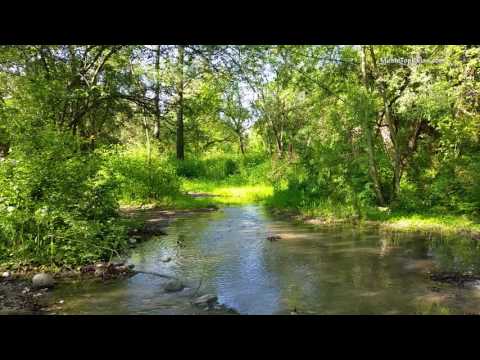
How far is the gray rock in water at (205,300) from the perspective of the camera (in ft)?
16.7

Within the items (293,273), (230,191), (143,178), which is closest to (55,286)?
(293,273)

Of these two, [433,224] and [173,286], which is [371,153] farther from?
[173,286]

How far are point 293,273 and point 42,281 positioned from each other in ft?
11.4

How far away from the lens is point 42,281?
18.5ft

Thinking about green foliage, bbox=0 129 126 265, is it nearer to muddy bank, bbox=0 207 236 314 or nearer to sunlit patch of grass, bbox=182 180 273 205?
muddy bank, bbox=0 207 236 314

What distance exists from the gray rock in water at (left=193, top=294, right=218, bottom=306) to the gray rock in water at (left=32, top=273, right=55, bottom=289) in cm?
199

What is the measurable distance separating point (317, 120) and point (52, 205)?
8135mm

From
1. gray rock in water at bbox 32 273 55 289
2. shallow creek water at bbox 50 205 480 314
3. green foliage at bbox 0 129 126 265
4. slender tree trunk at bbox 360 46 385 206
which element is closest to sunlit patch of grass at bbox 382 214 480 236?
shallow creek water at bbox 50 205 480 314

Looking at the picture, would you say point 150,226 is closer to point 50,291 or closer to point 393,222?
point 50,291

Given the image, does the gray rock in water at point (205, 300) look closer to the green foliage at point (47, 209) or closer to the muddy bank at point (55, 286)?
the muddy bank at point (55, 286)

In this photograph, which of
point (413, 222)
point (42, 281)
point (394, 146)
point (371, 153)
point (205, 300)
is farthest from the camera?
point (394, 146)

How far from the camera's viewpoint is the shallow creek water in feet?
16.6

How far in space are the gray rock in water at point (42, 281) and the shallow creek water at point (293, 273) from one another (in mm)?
146
